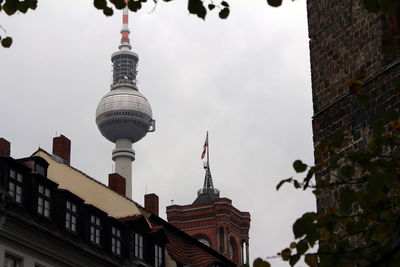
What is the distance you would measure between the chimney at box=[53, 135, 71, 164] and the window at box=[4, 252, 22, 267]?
16128mm

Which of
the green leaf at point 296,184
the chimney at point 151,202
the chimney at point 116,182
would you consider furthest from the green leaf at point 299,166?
the chimney at point 151,202

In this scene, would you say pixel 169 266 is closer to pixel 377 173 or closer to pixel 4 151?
pixel 4 151

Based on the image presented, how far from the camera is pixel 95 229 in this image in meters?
39.9

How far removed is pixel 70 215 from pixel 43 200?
1.93 meters

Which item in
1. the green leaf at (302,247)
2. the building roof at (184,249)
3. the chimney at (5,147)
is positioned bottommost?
the green leaf at (302,247)

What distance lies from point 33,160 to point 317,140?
17.9m

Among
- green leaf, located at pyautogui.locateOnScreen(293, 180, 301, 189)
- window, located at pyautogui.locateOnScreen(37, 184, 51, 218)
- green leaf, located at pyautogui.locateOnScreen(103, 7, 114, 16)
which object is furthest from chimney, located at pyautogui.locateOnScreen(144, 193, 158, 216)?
green leaf, located at pyautogui.locateOnScreen(293, 180, 301, 189)

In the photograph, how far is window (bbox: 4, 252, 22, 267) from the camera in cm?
3338

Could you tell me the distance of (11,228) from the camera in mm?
33375

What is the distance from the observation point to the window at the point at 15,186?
3472 centimetres

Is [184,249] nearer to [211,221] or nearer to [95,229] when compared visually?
[95,229]

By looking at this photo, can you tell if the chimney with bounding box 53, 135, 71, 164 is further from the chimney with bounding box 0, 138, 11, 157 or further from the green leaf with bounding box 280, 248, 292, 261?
the green leaf with bounding box 280, 248, 292, 261

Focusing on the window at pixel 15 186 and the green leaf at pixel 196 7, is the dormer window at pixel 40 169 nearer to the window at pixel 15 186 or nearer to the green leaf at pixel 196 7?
the window at pixel 15 186

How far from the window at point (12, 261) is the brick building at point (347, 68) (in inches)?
570
